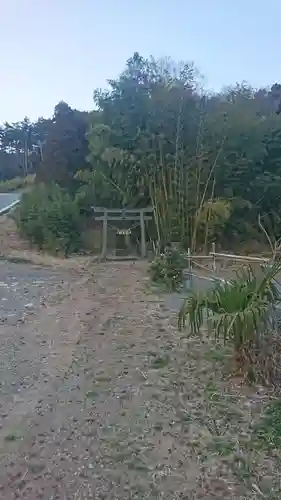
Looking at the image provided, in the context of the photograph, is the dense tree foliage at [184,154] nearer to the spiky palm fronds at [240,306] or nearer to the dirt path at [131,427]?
the dirt path at [131,427]

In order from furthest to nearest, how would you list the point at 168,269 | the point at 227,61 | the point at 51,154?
the point at 51,154, the point at 227,61, the point at 168,269

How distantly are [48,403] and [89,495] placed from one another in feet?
2.91

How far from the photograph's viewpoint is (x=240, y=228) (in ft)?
34.1

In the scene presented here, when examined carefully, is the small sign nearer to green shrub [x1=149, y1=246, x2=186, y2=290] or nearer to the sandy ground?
green shrub [x1=149, y1=246, x2=186, y2=290]

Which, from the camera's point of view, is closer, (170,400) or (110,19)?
(170,400)

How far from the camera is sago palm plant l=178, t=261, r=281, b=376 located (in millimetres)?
2621

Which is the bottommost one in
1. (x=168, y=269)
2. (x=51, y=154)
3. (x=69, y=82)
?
(x=168, y=269)

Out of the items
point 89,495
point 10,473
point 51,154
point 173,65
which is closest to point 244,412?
point 89,495

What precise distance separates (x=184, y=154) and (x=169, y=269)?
3653 millimetres

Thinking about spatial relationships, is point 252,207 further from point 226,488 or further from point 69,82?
point 226,488

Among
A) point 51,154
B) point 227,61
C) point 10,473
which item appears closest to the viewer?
point 10,473

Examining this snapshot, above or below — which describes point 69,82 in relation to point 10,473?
above

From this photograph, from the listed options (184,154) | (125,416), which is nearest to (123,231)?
(184,154)

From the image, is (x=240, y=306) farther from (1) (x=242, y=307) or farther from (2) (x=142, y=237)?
(2) (x=142, y=237)
